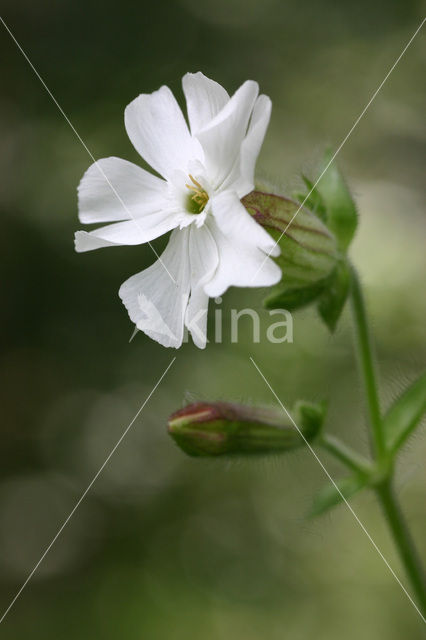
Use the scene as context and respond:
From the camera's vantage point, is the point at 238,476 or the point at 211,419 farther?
the point at 238,476

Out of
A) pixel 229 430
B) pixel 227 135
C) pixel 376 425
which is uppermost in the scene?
pixel 227 135

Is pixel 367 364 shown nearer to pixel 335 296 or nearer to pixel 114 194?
pixel 335 296

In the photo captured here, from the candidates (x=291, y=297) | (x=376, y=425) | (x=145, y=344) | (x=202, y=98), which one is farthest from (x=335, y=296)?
(x=145, y=344)

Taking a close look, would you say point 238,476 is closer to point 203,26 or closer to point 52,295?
point 52,295

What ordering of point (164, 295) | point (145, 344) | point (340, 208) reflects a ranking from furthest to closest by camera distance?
1. point (145, 344)
2. point (340, 208)
3. point (164, 295)

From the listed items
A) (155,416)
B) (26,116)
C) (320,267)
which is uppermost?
(320,267)

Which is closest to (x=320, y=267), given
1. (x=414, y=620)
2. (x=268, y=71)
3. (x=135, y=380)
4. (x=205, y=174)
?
(x=205, y=174)

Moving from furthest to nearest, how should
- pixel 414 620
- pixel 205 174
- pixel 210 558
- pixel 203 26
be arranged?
1. pixel 203 26
2. pixel 210 558
3. pixel 414 620
4. pixel 205 174
